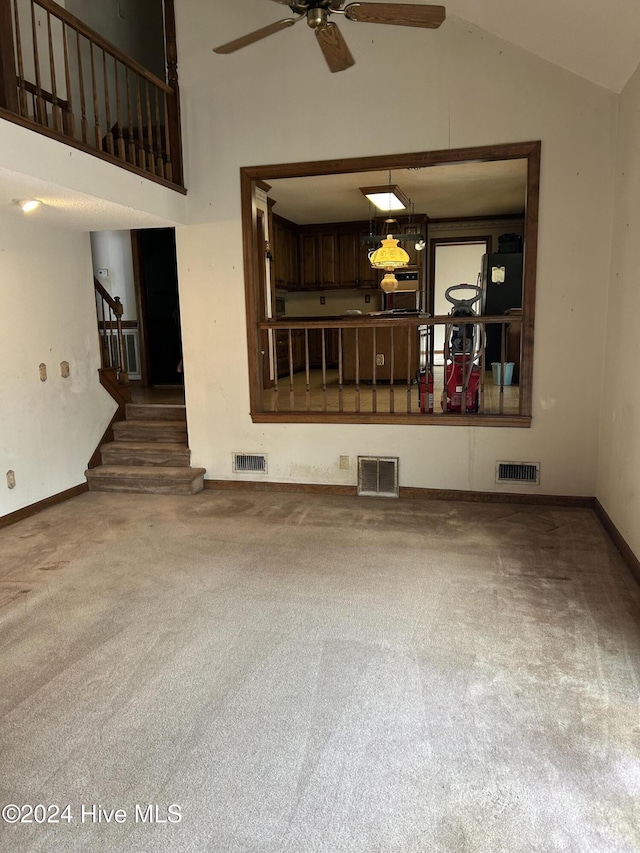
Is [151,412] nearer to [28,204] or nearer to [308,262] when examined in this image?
[28,204]

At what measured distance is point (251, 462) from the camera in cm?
521

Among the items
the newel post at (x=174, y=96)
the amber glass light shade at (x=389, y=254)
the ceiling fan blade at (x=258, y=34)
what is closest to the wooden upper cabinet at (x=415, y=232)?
the amber glass light shade at (x=389, y=254)

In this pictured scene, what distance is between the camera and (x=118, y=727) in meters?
2.12

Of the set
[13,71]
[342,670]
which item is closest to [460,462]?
[342,670]

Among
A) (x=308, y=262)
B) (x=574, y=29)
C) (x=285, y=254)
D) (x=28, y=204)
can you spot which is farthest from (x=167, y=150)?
(x=308, y=262)

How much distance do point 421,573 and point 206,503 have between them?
6.95ft

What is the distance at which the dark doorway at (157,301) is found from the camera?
803cm

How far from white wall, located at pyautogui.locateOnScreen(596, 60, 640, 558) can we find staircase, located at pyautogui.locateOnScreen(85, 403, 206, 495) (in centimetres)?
329

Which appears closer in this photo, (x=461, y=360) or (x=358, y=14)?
(x=358, y=14)

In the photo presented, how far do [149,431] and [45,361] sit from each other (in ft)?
3.88

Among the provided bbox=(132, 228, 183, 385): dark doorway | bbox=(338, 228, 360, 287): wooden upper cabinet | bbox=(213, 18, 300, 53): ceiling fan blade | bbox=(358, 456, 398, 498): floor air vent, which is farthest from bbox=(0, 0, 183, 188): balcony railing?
bbox=(338, 228, 360, 287): wooden upper cabinet

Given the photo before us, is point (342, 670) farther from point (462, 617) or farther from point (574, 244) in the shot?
point (574, 244)

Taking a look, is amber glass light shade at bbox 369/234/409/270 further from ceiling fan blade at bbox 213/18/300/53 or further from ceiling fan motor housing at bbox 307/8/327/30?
ceiling fan motor housing at bbox 307/8/327/30

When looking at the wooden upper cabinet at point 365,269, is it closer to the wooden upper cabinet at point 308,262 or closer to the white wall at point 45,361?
the wooden upper cabinet at point 308,262
